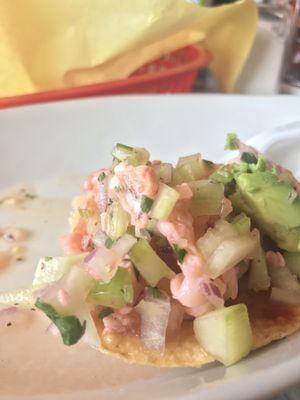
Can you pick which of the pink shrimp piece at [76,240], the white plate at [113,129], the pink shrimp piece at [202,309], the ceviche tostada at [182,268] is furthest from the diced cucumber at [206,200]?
the white plate at [113,129]

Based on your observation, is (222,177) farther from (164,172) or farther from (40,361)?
(40,361)

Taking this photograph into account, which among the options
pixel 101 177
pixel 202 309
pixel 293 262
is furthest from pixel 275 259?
pixel 101 177

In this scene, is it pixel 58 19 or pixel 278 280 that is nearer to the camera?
pixel 278 280

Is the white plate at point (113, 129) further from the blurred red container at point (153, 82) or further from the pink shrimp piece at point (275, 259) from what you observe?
the pink shrimp piece at point (275, 259)

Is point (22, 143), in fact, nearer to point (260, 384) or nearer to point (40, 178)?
point (40, 178)

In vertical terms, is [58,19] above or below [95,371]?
above

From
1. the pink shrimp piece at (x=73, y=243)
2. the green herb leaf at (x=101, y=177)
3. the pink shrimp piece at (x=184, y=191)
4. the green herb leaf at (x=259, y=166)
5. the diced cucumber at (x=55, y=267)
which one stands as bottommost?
the pink shrimp piece at (x=73, y=243)

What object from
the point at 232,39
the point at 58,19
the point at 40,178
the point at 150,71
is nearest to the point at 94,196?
the point at 40,178
